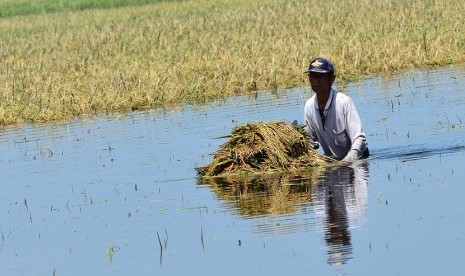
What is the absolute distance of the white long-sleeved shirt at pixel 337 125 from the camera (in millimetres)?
12031

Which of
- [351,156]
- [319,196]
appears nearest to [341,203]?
[319,196]

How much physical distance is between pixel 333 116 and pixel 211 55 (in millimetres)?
11499

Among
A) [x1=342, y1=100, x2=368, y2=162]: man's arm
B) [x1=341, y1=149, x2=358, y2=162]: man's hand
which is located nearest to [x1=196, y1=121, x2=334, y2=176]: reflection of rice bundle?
[x1=341, y1=149, x2=358, y2=162]: man's hand

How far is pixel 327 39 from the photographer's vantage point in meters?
24.4

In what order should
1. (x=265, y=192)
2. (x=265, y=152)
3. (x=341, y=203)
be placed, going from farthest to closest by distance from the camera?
1. (x=265, y=152)
2. (x=265, y=192)
3. (x=341, y=203)

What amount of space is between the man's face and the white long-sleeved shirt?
148mm

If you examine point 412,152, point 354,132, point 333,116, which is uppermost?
point 333,116

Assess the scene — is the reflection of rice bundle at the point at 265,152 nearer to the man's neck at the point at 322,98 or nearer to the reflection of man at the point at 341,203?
the reflection of man at the point at 341,203

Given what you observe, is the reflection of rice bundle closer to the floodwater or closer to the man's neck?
the floodwater

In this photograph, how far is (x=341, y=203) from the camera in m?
10.4

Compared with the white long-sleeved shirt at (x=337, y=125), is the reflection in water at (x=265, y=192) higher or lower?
lower

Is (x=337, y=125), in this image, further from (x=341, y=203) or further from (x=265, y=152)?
(x=341, y=203)

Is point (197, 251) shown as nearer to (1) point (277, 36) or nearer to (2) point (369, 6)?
(1) point (277, 36)

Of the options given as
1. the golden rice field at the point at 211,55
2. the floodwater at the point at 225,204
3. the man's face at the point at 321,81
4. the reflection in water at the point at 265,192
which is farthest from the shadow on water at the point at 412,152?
the golden rice field at the point at 211,55
